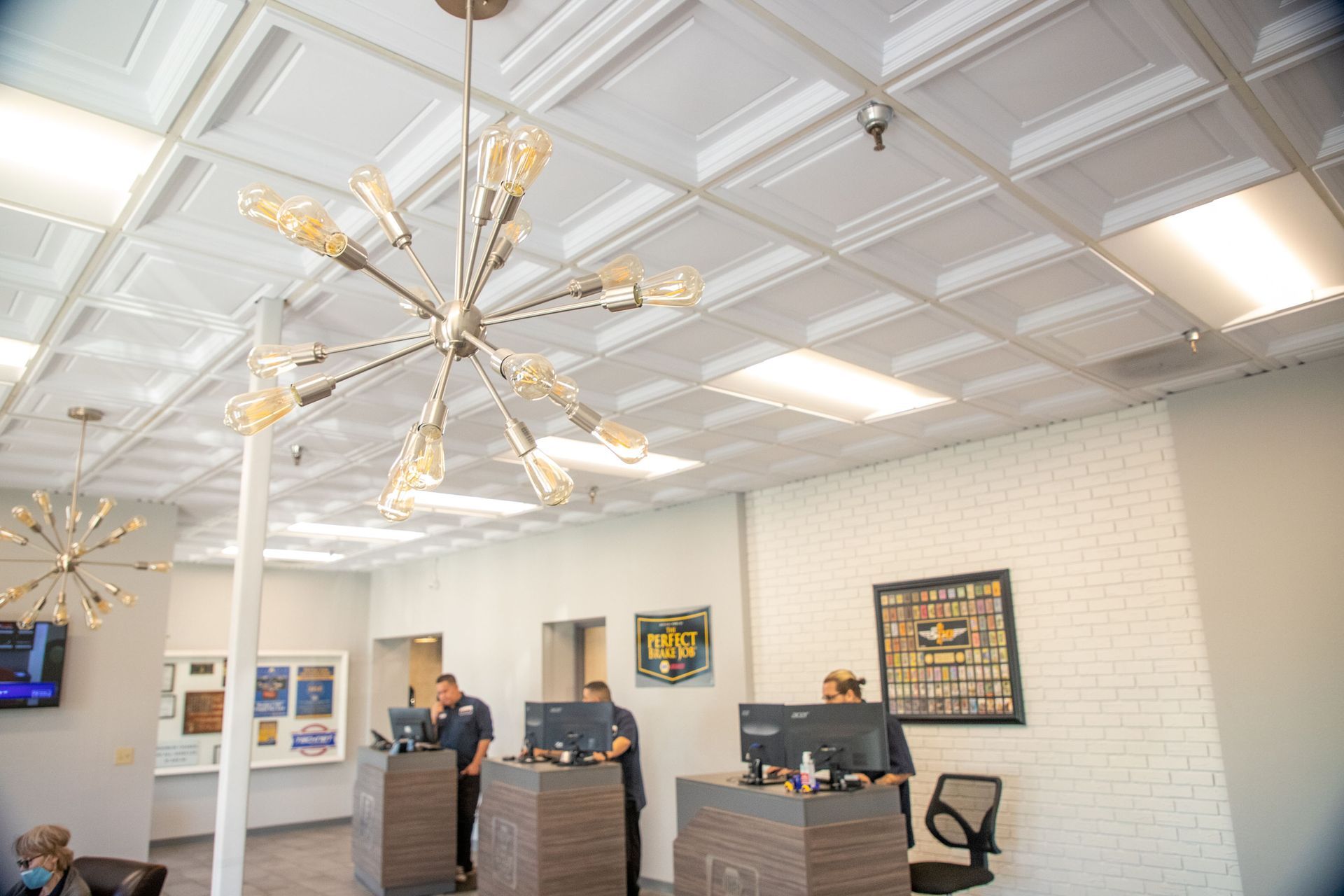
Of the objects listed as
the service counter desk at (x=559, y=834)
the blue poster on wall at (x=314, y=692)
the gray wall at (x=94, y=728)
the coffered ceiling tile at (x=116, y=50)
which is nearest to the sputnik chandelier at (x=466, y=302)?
the coffered ceiling tile at (x=116, y=50)

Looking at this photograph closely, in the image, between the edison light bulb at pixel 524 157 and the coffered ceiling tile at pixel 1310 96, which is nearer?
the edison light bulb at pixel 524 157

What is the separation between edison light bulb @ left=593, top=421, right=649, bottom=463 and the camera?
2.09 meters

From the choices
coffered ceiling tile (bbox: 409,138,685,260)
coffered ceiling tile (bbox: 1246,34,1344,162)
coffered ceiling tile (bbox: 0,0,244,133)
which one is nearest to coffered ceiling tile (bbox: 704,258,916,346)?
coffered ceiling tile (bbox: 409,138,685,260)

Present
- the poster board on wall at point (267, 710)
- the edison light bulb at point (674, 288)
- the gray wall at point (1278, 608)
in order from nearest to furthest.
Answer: the edison light bulb at point (674, 288) < the gray wall at point (1278, 608) < the poster board on wall at point (267, 710)

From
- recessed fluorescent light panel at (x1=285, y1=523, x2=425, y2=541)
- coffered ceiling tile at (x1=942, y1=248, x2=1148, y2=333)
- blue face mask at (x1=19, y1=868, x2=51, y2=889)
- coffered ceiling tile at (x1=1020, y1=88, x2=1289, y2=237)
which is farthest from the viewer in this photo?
recessed fluorescent light panel at (x1=285, y1=523, x2=425, y2=541)

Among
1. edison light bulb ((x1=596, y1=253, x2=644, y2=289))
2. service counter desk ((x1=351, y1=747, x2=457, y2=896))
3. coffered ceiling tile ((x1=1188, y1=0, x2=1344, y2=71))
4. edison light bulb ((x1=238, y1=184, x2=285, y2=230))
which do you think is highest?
coffered ceiling tile ((x1=1188, y1=0, x2=1344, y2=71))

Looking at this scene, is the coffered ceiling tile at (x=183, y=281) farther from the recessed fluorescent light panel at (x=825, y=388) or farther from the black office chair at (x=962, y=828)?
the black office chair at (x=962, y=828)

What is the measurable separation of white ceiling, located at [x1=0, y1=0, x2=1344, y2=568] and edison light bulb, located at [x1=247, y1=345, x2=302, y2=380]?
964mm

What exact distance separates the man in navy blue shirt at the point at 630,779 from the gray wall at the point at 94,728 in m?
4.09

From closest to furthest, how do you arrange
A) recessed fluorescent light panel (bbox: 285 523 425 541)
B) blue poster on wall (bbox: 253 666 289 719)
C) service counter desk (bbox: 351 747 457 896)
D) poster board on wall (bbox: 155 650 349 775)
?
1. service counter desk (bbox: 351 747 457 896)
2. recessed fluorescent light panel (bbox: 285 523 425 541)
3. poster board on wall (bbox: 155 650 349 775)
4. blue poster on wall (bbox: 253 666 289 719)

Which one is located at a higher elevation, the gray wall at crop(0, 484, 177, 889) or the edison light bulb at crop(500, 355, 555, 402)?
the edison light bulb at crop(500, 355, 555, 402)

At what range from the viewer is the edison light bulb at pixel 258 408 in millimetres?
2023

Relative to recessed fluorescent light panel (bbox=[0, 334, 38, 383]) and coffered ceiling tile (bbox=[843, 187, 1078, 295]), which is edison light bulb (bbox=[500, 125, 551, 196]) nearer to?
coffered ceiling tile (bbox=[843, 187, 1078, 295])

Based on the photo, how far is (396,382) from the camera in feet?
16.7
